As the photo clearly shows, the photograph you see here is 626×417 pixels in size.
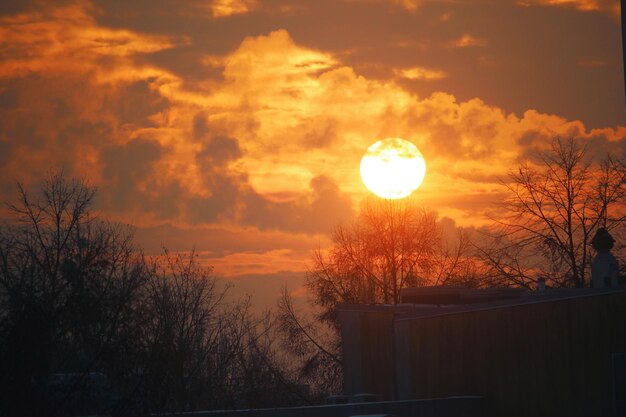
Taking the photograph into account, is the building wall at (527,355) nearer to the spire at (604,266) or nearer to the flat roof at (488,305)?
the flat roof at (488,305)

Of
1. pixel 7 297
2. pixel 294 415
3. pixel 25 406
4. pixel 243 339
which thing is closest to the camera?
pixel 25 406

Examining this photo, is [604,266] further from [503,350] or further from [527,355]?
[527,355]

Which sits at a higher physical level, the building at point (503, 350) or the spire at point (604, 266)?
the spire at point (604, 266)

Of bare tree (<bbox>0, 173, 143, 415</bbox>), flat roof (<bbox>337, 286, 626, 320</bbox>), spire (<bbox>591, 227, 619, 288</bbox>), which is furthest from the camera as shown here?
→ spire (<bbox>591, 227, 619, 288</bbox>)

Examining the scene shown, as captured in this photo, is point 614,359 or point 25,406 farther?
point 614,359

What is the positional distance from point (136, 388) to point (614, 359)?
32.5 ft

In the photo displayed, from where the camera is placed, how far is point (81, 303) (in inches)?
520

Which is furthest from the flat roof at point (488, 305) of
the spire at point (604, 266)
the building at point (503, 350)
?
the spire at point (604, 266)

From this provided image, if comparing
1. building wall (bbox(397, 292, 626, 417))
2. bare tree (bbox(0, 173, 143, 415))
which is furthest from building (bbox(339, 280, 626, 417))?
bare tree (bbox(0, 173, 143, 415))

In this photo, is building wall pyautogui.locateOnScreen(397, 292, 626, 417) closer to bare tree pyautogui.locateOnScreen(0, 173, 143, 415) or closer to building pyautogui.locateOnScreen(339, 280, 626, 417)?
building pyautogui.locateOnScreen(339, 280, 626, 417)

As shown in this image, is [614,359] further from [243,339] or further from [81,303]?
[243,339]

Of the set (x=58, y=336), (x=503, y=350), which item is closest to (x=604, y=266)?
(x=503, y=350)

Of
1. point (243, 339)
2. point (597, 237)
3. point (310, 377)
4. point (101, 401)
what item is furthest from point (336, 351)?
point (101, 401)

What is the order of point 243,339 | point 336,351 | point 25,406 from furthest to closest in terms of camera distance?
1. point 336,351
2. point 243,339
3. point 25,406
